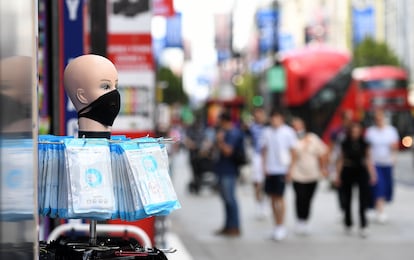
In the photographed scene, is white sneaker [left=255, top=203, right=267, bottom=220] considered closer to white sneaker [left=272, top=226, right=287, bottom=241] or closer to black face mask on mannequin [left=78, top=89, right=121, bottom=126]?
white sneaker [left=272, top=226, right=287, bottom=241]

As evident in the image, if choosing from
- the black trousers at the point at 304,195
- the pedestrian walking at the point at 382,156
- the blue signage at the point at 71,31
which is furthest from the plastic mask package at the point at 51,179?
the pedestrian walking at the point at 382,156

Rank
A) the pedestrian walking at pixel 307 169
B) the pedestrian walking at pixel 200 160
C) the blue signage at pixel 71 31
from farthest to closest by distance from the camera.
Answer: the pedestrian walking at pixel 200 160 → the pedestrian walking at pixel 307 169 → the blue signage at pixel 71 31

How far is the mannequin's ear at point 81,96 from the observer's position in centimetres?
357

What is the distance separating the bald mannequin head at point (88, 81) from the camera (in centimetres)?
353

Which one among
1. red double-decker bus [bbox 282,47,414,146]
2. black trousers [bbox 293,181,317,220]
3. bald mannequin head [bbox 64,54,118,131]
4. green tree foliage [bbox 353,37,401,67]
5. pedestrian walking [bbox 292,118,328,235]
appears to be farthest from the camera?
green tree foliage [bbox 353,37,401,67]

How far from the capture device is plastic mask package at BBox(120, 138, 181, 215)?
130 inches

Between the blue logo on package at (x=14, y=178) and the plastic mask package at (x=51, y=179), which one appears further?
the plastic mask package at (x=51, y=179)

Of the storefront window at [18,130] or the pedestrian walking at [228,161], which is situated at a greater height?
the storefront window at [18,130]

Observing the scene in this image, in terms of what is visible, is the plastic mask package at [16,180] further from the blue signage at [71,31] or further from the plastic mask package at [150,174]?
the blue signage at [71,31]

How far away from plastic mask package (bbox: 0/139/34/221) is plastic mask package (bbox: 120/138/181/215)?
0.68 m

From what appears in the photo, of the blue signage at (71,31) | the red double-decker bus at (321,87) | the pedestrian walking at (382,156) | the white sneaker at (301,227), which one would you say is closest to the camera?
the blue signage at (71,31)

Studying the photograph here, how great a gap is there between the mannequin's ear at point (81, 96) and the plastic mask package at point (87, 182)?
0.36m

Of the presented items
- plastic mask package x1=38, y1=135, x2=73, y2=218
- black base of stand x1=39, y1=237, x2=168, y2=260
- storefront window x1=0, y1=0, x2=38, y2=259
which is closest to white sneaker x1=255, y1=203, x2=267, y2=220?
black base of stand x1=39, y1=237, x2=168, y2=260

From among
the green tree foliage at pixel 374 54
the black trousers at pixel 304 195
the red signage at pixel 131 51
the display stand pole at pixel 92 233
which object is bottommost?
the black trousers at pixel 304 195
